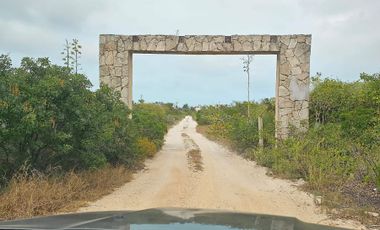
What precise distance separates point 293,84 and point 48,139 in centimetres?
1014

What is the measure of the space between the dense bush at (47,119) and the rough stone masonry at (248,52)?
5.96m

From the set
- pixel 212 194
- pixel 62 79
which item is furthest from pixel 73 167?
pixel 212 194

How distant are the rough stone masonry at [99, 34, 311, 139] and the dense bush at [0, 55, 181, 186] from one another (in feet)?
19.6

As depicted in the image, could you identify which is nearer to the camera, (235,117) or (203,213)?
(203,213)

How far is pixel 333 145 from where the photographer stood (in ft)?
47.8

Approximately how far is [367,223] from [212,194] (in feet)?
12.5

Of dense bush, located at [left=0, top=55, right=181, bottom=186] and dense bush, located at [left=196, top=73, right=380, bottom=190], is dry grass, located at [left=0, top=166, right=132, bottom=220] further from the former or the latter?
dense bush, located at [left=196, top=73, right=380, bottom=190]

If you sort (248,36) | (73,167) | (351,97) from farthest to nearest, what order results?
(351,97) < (248,36) < (73,167)

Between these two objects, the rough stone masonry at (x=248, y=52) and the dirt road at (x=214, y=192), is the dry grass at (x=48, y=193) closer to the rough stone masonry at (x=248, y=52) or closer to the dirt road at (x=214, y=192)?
the dirt road at (x=214, y=192)

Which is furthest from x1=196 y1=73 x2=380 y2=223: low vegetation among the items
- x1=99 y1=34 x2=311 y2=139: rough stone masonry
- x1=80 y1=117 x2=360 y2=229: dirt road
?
x1=99 y1=34 x2=311 y2=139: rough stone masonry

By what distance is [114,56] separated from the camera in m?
18.2

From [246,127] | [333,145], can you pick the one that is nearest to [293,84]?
[246,127]

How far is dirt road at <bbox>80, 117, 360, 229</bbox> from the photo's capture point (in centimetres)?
993

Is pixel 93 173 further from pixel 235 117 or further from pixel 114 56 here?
pixel 235 117
